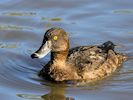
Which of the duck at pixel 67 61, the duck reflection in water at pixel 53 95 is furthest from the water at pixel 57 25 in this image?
the duck at pixel 67 61

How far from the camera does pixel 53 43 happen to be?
38.8 feet

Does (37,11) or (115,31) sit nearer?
(115,31)

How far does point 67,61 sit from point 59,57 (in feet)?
0.75

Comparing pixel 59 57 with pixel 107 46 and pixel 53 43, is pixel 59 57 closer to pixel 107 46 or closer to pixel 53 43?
pixel 53 43

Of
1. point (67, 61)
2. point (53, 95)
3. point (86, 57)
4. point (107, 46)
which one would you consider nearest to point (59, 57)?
point (67, 61)

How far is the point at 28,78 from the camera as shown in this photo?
12.2 metres

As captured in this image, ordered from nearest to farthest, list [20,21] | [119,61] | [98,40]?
[119,61], [98,40], [20,21]

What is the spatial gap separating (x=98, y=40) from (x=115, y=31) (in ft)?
1.97

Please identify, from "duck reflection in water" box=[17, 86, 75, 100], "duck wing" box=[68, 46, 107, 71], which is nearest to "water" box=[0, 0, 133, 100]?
"duck reflection in water" box=[17, 86, 75, 100]

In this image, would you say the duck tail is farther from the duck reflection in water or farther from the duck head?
the duck reflection in water

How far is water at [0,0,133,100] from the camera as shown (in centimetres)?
1145

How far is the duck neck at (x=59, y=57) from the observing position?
39.4ft

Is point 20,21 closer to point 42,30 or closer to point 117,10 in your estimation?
point 42,30

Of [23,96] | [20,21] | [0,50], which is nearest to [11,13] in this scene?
[20,21]
